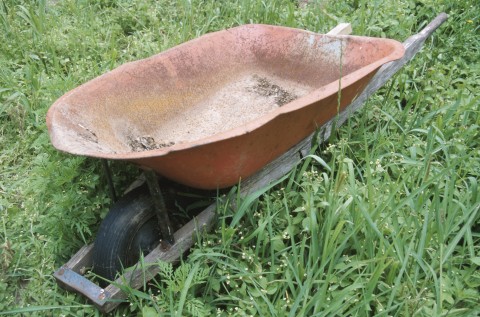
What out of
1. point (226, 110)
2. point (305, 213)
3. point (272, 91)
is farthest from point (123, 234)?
point (272, 91)

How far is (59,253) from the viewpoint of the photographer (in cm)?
238

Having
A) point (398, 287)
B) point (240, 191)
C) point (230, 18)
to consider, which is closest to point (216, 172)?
point (240, 191)

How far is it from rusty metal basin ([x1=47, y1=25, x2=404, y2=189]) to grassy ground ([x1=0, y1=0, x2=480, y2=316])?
0.82 feet

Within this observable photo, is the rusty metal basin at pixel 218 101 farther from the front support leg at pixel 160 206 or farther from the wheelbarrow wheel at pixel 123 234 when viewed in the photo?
the wheelbarrow wheel at pixel 123 234

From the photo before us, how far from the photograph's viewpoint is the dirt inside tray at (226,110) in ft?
8.88

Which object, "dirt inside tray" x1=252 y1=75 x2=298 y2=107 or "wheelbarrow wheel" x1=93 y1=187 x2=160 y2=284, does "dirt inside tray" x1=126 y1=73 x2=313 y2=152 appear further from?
"wheelbarrow wheel" x1=93 y1=187 x2=160 y2=284

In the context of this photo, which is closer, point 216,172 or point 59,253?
point 216,172

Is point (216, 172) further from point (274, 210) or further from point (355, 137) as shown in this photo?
point (355, 137)

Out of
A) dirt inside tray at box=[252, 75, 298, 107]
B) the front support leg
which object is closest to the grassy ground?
the front support leg

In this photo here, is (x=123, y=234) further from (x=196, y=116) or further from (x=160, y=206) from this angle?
(x=196, y=116)

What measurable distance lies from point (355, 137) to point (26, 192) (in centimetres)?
191

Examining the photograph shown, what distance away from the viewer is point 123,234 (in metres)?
2.14

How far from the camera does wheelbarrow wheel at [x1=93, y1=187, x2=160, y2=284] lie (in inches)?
83.9

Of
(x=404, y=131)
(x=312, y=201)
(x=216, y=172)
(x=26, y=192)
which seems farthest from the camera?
(x=404, y=131)
